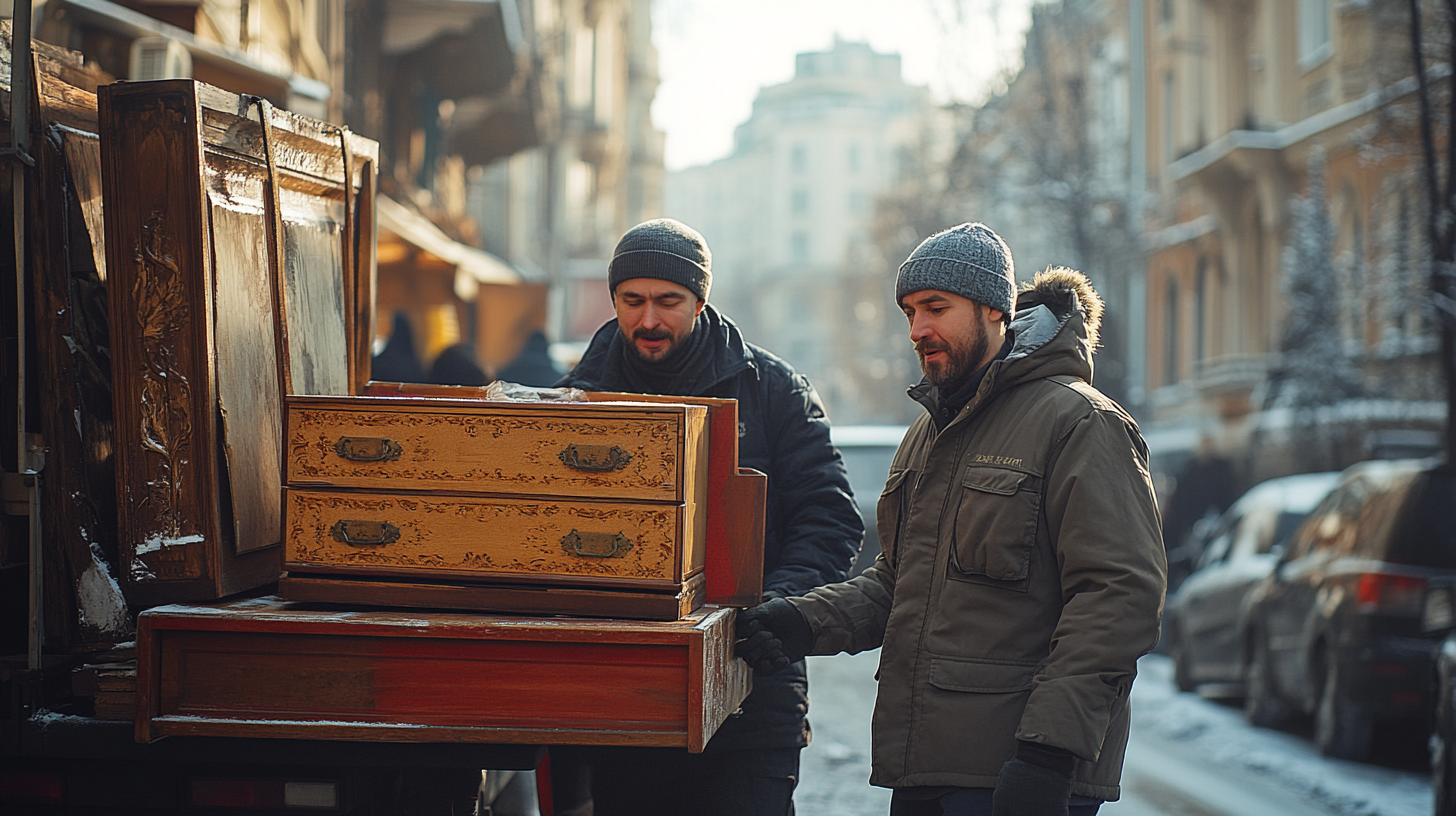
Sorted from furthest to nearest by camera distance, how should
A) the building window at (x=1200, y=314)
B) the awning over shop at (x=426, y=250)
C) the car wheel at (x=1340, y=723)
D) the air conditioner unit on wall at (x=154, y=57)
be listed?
the building window at (x=1200, y=314) < the awning over shop at (x=426, y=250) < the car wheel at (x=1340, y=723) < the air conditioner unit on wall at (x=154, y=57)

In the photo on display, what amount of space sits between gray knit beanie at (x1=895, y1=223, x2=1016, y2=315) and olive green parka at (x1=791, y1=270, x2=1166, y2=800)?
0.38 ft

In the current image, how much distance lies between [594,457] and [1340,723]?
708 cm

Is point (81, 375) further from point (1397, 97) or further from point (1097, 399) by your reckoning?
point (1397, 97)

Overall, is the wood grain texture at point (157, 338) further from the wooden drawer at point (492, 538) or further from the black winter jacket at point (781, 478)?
the black winter jacket at point (781, 478)

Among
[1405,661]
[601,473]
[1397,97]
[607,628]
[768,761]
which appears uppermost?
[1397,97]

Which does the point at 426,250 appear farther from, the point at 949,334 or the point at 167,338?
the point at 949,334

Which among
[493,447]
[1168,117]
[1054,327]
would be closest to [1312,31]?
[1168,117]

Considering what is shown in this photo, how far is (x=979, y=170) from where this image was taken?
33.1 metres

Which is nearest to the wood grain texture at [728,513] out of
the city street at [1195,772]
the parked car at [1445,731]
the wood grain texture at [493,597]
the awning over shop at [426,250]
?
the wood grain texture at [493,597]

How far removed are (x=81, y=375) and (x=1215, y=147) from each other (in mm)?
24482

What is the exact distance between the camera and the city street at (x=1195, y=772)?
8.00 m

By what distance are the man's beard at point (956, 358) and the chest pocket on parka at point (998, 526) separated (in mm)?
265

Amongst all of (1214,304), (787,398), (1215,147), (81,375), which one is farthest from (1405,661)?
(1214,304)

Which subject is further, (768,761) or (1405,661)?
(1405,661)
